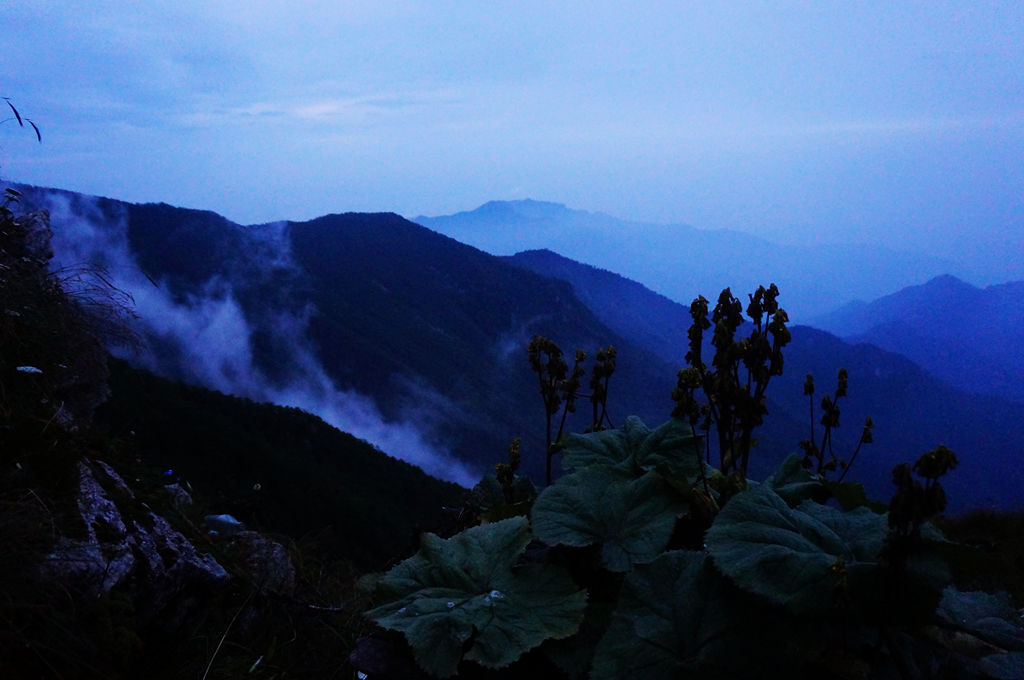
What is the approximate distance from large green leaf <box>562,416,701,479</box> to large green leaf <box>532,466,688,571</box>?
0.82 feet

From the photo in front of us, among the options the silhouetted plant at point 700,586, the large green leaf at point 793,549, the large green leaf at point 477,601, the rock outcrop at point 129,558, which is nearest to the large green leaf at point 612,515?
the silhouetted plant at point 700,586

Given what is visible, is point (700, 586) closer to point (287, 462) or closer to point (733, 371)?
point (733, 371)

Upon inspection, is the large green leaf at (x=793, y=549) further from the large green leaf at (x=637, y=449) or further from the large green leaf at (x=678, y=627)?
the large green leaf at (x=637, y=449)

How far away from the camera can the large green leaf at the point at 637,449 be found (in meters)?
3.20

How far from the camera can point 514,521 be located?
2906 mm

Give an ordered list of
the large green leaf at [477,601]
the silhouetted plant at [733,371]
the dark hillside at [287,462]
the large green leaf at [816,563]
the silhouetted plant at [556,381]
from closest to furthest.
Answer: the large green leaf at [816,563]
the large green leaf at [477,601]
the silhouetted plant at [733,371]
the silhouetted plant at [556,381]
the dark hillside at [287,462]

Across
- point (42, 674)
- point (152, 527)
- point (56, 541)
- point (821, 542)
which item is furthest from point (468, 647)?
point (152, 527)

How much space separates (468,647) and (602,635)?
480mm

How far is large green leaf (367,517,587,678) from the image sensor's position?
2.31 meters

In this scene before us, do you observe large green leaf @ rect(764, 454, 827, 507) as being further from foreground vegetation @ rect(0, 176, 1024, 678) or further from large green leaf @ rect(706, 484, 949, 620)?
large green leaf @ rect(706, 484, 949, 620)

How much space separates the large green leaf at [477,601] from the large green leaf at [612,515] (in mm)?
123

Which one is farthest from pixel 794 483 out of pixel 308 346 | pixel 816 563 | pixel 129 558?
pixel 308 346

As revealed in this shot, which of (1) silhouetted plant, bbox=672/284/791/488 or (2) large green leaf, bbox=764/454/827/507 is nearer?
(1) silhouetted plant, bbox=672/284/791/488

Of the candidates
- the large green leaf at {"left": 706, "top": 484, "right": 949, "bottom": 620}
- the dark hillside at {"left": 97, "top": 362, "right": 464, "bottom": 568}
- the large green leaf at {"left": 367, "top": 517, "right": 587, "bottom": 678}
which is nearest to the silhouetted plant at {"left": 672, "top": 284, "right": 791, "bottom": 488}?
the large green leaf at {"left": 706, "top": 484, "right": 949, "bottom": 620}
